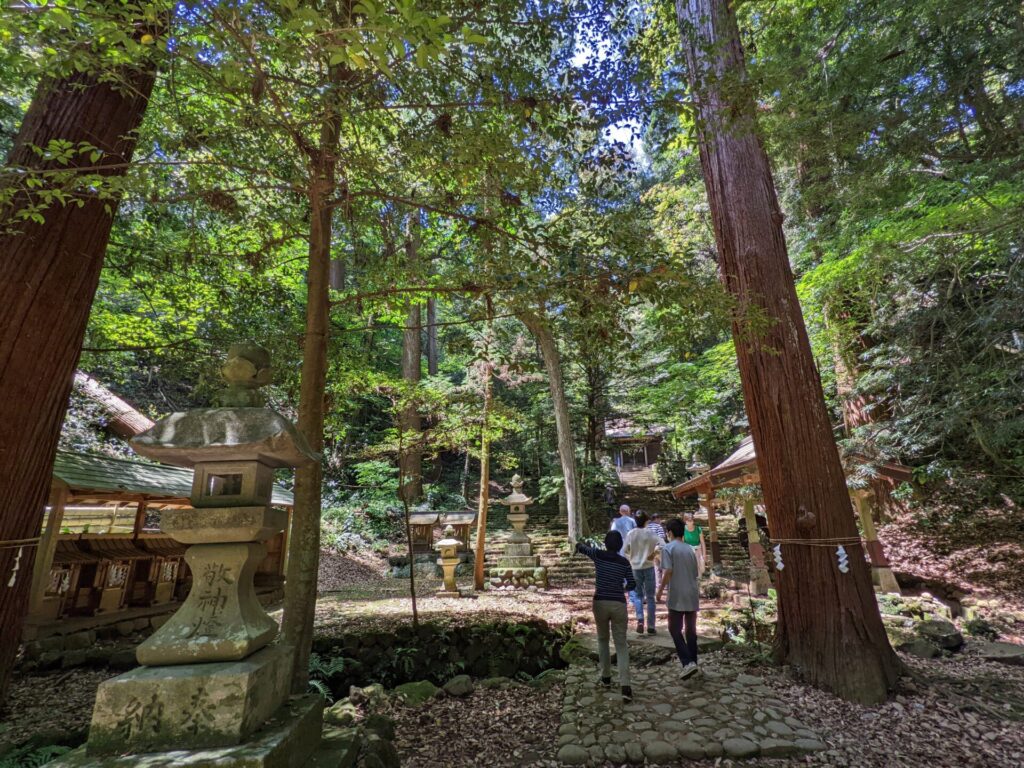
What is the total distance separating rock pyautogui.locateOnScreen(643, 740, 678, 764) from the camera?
309 cm

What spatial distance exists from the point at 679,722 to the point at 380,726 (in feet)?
7.18

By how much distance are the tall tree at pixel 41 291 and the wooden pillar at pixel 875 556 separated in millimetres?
10780

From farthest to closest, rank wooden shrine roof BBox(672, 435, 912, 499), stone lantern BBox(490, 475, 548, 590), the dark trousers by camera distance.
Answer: stone lantern BBox(490, 475, 548, 590) → wooden shrine roof BBox(672, 435, 912, 499) → the dark trousers

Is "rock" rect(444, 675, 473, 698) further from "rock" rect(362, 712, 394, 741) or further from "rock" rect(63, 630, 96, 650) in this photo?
"rock" rect(63, 630, 96, 650)

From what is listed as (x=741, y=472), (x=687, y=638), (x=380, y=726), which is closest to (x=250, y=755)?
(x=380, y=726)

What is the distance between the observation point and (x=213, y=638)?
2.33m

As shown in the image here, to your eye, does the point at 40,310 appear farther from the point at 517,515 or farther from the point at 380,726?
the point at 517,515

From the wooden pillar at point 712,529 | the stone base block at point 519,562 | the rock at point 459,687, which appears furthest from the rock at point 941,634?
the stone base block at point 519,562

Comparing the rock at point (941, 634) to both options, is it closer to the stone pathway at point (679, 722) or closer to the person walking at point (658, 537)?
the stone pathway at point (679, 722)

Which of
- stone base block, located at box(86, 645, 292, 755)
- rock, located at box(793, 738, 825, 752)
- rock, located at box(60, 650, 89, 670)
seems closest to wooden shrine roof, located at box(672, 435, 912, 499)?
rock, located at box(793, 738, 825, 752)

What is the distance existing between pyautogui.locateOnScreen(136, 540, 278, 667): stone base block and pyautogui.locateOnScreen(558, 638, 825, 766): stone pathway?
7.23 feet

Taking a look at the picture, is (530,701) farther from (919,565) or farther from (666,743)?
(919,565)

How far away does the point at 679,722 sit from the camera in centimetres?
350

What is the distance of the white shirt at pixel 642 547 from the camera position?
637 cm
